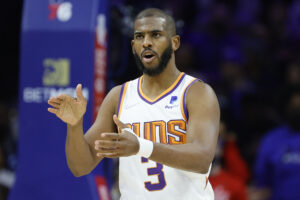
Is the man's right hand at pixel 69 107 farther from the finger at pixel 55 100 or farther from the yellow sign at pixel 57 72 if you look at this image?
the yellow sign at pixel 57 72

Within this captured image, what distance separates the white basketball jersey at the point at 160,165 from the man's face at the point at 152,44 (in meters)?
0.20

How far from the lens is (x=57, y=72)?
5.11 metres

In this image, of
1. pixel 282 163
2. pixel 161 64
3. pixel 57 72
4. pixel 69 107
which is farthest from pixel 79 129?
pixel 282 163

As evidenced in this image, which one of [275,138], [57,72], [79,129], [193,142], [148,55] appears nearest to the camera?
[193,142]

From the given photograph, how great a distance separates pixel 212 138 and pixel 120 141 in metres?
0.67

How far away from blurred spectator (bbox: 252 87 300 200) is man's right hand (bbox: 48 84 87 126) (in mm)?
3700

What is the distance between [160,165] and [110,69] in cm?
246

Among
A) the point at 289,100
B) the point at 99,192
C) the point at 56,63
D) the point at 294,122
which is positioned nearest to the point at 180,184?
the point at 99,192

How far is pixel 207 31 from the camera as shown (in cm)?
970

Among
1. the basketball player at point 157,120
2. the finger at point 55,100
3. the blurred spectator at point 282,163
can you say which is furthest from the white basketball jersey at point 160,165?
the blurred spectator at point 282,163

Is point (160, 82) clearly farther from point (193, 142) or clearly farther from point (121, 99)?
point (193, 142)

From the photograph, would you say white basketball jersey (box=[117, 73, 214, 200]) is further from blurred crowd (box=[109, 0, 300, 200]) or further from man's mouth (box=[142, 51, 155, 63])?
blurred crowd (box=[109, 0, 300, 200])

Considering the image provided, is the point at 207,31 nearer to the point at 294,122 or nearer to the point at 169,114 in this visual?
the point at 294,122

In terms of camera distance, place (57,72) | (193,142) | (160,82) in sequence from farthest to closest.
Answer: (57,72), (160,82), (193,142)
